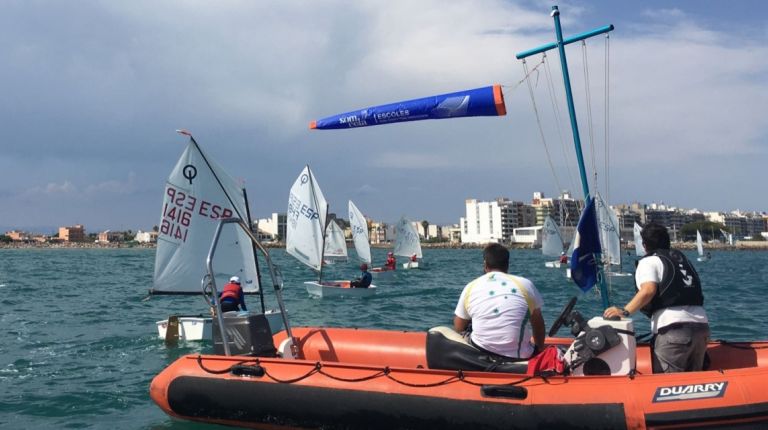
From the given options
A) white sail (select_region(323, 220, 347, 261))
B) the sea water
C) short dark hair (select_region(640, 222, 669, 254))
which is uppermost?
white sail (select_region(323, 220, 347, 261))

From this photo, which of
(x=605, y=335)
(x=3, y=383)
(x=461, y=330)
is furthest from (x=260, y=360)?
(x=3, y=383)

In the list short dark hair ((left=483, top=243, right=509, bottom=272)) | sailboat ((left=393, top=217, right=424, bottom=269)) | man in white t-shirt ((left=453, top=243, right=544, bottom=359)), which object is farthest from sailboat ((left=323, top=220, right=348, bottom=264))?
short dark hair ((left=483, top=243, right=509, bottom=272))

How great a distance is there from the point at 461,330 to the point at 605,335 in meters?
1.45

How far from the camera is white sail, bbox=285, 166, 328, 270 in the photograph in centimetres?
2873

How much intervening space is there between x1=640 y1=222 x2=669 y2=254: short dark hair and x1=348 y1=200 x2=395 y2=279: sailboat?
105 ft

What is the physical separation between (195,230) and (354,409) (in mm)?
9919

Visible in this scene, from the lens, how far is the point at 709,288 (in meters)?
31.4

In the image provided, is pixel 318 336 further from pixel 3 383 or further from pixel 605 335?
pixel 3 383

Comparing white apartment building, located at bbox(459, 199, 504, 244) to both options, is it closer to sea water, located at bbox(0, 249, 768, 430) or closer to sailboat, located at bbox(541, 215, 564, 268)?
sailboat, located at bbox(541, 215, 564, 268)

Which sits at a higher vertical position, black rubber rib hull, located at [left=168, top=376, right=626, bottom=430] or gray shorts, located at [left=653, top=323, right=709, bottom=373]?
gray shorts, located at [left=653, top=323, right=709, bottom=373]

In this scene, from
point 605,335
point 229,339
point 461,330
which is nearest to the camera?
point 605,335

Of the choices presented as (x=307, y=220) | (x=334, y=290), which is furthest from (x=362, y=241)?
(x=334, y=290)

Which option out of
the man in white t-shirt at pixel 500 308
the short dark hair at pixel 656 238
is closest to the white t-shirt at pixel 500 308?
the man in white t-shirt at pixel 500 308

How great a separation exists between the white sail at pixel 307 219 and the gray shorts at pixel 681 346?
22573 millimetres
